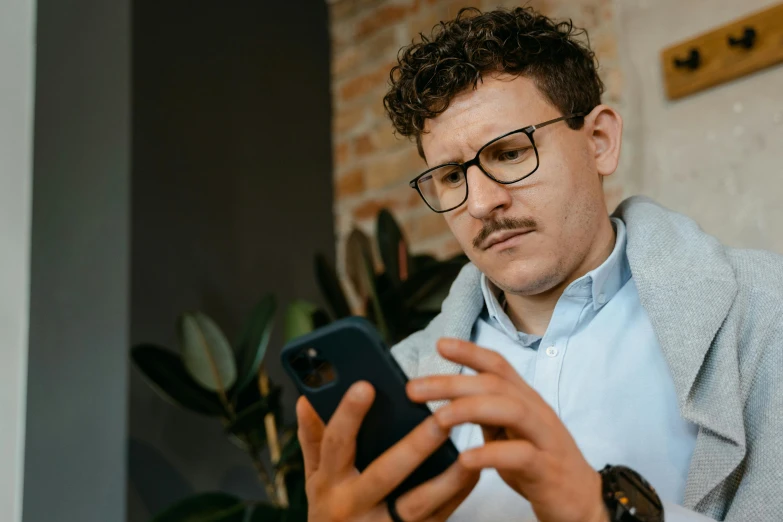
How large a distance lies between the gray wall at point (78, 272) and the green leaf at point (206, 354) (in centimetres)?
24

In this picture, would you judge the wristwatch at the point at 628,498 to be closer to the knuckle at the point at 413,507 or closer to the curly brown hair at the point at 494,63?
the knuckle at the point at 413,507

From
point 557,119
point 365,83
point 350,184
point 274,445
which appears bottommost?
point 274,445

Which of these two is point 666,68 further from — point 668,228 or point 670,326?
point 670,326

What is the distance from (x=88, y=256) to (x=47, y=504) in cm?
64

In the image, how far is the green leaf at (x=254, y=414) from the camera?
6.40 feet

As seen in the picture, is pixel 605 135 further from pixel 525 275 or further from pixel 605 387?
pixel 605 387

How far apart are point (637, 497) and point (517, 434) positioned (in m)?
0.16

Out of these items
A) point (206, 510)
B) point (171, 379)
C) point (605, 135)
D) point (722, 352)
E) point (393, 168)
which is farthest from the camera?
point (393, 168)

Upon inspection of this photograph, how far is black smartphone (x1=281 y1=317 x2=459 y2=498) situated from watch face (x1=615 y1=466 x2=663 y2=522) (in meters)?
0.17

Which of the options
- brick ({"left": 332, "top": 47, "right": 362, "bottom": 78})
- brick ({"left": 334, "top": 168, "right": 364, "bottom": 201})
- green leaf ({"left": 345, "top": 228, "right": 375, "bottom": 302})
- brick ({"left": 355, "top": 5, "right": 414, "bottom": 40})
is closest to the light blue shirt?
green leaf ({"left": 345, "top": 228, "right": 375, "bottom": 302})

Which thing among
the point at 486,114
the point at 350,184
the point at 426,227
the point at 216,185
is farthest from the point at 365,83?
the point at 486,114

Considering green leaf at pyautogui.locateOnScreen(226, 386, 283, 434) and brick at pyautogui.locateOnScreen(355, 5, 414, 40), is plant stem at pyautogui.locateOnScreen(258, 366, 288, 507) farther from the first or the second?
brick at pyautogui.locateOnScreen(355, 5, 414, 40)

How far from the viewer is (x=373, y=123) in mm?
2898

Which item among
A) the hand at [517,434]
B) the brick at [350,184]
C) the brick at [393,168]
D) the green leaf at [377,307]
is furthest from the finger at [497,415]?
the brick at [350,184]
